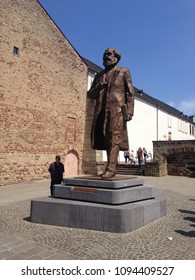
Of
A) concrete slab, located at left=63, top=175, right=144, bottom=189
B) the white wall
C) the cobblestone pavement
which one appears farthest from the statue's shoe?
the white wall

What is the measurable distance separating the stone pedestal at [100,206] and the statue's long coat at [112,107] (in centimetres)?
100

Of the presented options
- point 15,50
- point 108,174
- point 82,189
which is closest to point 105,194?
point 82,189

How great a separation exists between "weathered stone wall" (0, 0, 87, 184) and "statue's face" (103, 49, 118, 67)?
8.67m

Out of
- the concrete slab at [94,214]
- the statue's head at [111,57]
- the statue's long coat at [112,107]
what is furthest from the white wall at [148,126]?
the concrete slab at [94,214]

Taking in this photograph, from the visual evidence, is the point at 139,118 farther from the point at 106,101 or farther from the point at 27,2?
the point at 106,101

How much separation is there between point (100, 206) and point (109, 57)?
11.2 ft

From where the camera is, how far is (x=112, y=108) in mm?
5812

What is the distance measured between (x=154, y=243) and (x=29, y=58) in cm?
1350

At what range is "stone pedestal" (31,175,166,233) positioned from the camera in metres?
4.69

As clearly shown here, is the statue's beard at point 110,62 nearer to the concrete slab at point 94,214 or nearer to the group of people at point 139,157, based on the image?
the concrete slab at point 94,214

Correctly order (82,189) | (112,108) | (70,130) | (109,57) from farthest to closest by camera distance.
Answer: (70,130), (109,57), (112,108), (82,189)

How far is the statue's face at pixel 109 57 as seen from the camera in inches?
236

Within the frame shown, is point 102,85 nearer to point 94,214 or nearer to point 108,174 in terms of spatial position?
point 108,174
